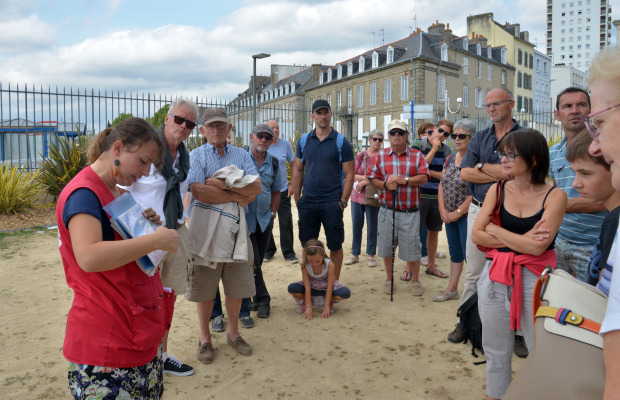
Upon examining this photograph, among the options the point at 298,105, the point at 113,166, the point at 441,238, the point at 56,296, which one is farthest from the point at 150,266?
the point at 298,105

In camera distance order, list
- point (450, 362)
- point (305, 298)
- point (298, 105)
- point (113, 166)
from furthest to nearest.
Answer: point (298, 105) < point (305, 298) < point (450, 362) < point (113, 166)

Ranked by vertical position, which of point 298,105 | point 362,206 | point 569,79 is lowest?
point 362,206

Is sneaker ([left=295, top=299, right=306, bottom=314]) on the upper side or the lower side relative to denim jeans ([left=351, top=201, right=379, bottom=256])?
lower

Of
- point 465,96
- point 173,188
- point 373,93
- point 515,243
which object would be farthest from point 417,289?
point 465,96

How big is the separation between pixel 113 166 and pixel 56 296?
3.98 meters

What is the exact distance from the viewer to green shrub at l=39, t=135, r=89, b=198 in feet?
33.4

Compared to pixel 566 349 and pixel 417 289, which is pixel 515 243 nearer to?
pixel 566 349

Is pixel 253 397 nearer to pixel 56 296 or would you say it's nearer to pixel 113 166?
pixel 113 166

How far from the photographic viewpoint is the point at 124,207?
69.2 inches

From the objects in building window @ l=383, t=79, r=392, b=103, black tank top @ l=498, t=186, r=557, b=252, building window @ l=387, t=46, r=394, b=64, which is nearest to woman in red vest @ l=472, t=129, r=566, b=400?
black tank top @ l=498, t=186, r=557, b=252

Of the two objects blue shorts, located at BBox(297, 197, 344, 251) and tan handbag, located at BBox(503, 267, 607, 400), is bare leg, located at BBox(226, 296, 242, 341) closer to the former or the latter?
blue shorts, located at BBox(297, 197, 344, 251)

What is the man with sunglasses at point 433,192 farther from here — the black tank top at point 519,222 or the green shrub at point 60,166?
the green shrub at point 60,166

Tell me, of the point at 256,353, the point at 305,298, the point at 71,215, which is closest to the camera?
the point at 71,215

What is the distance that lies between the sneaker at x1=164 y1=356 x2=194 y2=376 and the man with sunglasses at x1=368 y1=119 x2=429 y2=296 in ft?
8.68
